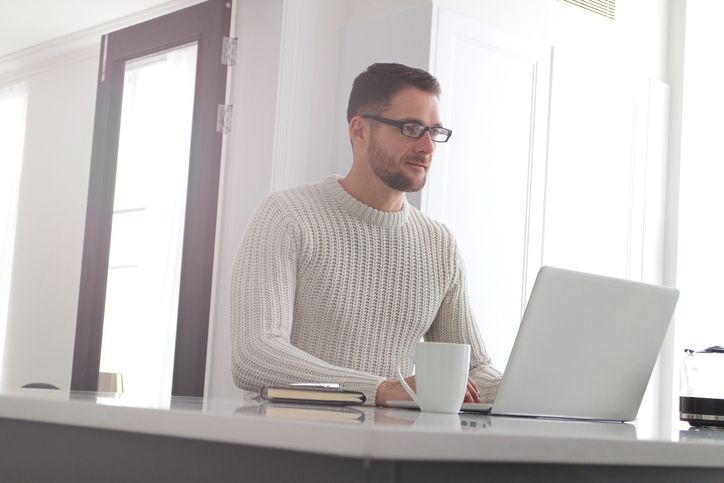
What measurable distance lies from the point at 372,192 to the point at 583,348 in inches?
37.1

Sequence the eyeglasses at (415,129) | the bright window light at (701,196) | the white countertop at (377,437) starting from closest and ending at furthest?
the white countertop at (377,437)
the eyeglasses at (415,129)
the bright window light at (701,196)

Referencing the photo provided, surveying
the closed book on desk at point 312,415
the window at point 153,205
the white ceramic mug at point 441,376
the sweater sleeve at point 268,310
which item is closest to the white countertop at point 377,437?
the closed book on desk at point 312,415

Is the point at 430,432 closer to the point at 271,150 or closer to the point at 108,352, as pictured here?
the point at 271,150

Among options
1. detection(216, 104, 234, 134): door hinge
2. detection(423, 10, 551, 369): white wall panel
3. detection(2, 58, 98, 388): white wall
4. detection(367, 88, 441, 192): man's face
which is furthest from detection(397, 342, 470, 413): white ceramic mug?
detection(2, 58, 98, 388): white wall

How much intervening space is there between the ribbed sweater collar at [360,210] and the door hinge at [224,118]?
1.36 metres

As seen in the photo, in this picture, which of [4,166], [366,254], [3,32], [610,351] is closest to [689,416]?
[610,351]

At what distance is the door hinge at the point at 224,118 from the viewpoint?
3.68 metres

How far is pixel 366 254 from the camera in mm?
2334

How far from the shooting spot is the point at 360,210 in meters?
2.36

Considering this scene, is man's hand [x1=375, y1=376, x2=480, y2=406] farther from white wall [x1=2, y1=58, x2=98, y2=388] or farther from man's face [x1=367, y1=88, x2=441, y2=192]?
white wall [x1=2, y1=58, x2=98, y2=388]

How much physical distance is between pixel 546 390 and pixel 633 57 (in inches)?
115

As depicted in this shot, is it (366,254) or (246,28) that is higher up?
(246,28)

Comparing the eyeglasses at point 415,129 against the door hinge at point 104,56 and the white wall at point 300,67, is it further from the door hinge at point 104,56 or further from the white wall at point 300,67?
the door hinge at point 104,56

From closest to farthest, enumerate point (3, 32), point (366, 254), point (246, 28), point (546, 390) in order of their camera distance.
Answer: point (546, 390) → point (366, 254) → point (246, 28) → point (3, 32)
